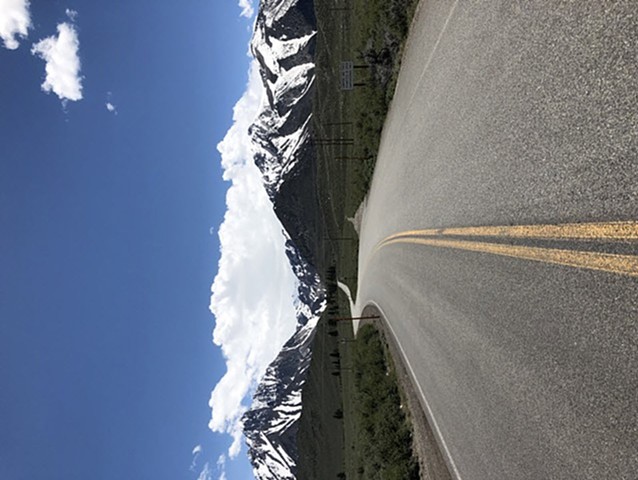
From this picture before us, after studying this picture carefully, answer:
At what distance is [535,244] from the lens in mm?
7113

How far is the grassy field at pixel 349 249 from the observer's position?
2058 centimetres

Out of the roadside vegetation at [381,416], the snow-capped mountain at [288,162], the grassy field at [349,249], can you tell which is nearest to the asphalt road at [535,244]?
the roadside vegetation at [381,416]

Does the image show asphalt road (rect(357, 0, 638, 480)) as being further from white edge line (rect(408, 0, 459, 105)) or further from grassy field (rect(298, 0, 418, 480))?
grassy field (rect(298, 0, 418, 480))

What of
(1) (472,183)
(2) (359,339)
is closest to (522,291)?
(1) (472,183)

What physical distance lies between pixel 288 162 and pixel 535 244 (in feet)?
278

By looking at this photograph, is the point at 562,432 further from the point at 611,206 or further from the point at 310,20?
the point at 310,20

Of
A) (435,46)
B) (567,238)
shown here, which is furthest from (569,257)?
(435,46)

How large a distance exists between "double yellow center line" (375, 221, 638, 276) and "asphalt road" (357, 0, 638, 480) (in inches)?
0.8

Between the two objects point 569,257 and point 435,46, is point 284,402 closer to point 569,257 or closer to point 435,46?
point 435,46

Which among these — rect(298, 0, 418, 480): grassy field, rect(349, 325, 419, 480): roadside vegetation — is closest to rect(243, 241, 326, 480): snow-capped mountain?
rect(298, 0, 418, 480): grassy field

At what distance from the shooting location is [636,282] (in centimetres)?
514

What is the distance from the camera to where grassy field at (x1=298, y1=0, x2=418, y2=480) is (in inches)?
810

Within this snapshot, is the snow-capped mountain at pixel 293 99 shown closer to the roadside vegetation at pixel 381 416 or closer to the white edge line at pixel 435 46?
the roadside vegetation at pixel 381 416

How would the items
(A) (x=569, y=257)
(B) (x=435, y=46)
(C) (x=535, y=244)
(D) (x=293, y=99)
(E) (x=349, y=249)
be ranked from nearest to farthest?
1. (A) (x=569, y=257)
2. (C) (x=535, y=244)
3. (B) (x=435, y=46)
4. (E) (x=349, y=249)
5. (D) (x=293, y=99)
